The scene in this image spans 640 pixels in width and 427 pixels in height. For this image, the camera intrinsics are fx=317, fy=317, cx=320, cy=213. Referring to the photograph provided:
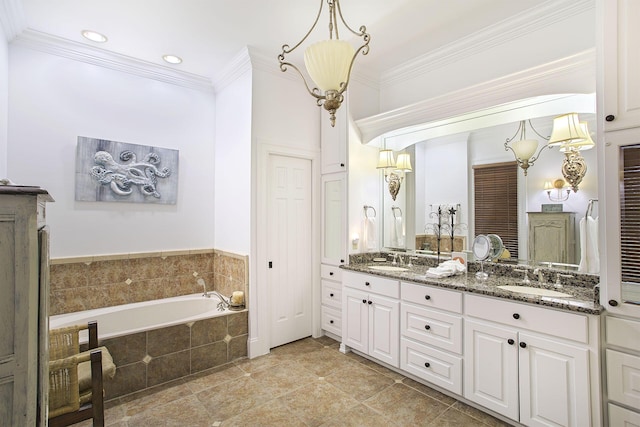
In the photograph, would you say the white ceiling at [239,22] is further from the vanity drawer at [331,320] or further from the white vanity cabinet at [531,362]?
the vanity drawer at [331,320]

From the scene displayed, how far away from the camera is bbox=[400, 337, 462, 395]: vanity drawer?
7.68 ft

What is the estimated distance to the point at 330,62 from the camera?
68.5 inches

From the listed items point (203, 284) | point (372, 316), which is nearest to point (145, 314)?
point (203, 284)

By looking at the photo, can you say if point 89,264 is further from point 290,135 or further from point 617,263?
point 617,263

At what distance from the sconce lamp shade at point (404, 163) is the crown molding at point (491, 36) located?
870 mm

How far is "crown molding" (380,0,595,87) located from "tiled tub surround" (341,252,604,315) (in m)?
1.96

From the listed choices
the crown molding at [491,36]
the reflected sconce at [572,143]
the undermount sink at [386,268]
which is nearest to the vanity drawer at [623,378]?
the reflected sconce at [572,143]

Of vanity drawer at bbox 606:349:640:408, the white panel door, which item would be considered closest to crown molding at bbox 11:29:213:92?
the white panel door

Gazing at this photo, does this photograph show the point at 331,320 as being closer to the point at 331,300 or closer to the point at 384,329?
the point at 331,300

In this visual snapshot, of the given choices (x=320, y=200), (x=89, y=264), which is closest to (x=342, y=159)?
(x=320, y=200)

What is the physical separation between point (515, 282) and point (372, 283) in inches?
45.1

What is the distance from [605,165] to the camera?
5.91 ft

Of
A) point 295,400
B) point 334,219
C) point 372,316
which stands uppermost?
point 334,219

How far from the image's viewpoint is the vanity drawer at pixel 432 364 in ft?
7.68
